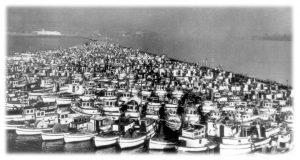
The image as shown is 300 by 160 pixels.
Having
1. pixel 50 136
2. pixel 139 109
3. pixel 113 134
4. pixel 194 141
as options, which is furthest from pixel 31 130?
pixel 194 141

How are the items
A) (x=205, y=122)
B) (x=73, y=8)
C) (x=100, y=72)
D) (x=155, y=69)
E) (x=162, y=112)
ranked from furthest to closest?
(x=155, y=69) < (x=100, y=72) < (x=162, y=112) < (x=205, y=122) < (x=73, y=8)

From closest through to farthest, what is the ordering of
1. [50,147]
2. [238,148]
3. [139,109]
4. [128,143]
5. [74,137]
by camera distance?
[238,148]
[128,143]
[50,147]
[74,137]
[139,109]

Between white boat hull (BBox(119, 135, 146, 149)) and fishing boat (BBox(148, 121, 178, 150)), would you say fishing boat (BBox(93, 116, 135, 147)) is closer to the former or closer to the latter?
white boat hull (BBox(119, 135, 146, 149))

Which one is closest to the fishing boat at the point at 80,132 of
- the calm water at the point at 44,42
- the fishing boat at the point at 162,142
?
the fishing boat at the point at 162,142

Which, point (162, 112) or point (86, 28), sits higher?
point (86, 28)

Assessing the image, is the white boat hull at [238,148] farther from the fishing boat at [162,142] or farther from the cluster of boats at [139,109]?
the fishing boat at [162,142]

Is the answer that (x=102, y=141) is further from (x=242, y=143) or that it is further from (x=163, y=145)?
(x=242, y=143)
